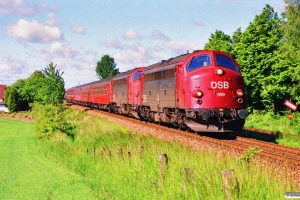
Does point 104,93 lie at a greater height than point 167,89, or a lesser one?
greater

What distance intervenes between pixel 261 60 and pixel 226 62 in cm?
2696

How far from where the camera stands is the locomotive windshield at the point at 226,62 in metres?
18.5

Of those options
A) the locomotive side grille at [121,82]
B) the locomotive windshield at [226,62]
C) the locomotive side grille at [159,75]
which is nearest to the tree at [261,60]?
the locomotive side grille at [121,82]

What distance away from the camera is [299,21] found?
37.5m

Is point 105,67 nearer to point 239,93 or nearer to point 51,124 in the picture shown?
point 51,124

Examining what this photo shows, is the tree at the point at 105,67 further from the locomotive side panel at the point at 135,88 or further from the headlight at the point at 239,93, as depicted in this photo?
the headlight at the point at 239,93

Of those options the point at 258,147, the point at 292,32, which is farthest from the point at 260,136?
the point at 292,32

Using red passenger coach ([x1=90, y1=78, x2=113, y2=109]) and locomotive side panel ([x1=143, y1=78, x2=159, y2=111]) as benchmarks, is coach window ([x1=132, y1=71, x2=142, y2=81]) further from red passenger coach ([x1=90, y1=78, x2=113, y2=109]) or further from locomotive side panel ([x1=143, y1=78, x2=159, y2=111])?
red passenger coach ([x1=90, y1=78, x2=113, y2=109])

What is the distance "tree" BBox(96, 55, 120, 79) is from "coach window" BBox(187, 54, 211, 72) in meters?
151

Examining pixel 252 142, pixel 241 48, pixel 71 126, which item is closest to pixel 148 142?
pixel 252 142

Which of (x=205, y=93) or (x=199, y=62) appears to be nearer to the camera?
(x=205, y=93)

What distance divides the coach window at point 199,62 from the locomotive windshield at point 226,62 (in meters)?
0.46

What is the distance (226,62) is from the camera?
18688 millimetres

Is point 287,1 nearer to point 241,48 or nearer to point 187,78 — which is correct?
point 241,48
